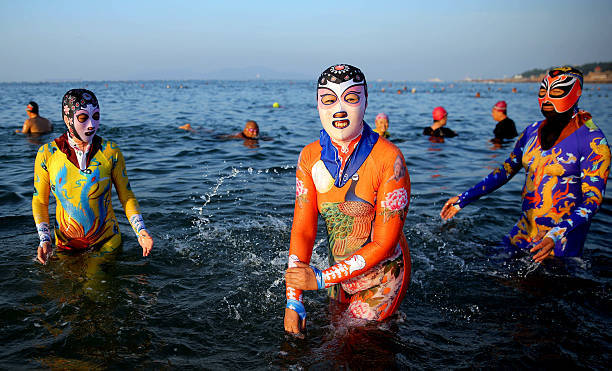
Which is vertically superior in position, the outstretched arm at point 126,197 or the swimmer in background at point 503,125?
the swimmer in background at point 503,125

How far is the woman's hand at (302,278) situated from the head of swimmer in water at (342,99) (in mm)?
987

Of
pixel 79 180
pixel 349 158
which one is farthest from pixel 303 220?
pixel 79 180

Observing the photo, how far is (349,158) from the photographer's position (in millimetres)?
3150

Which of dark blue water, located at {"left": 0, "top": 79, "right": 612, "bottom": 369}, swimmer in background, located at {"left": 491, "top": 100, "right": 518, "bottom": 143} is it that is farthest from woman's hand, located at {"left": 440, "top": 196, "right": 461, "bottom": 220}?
swimmer in background, located at {"left": 491, "top": 100, "right": 518, "bottom": 143}

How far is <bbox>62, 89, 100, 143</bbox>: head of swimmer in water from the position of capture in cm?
441

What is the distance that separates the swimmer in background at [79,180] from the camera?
448 centimetres

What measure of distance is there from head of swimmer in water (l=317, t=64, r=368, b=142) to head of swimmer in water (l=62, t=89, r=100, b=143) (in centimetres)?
264

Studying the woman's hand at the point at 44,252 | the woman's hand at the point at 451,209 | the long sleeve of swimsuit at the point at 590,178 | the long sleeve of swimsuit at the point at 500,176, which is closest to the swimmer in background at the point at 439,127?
the long sleeve of swimsuit at the point at 500,176

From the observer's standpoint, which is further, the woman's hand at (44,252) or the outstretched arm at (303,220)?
the woman's hand at (44,252)

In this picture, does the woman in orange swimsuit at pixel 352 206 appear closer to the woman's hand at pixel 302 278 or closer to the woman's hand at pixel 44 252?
the woman's hand at pixel 302 278

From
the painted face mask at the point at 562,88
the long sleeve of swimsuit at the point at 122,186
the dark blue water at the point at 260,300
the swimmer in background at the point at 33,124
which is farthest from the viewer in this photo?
the swimmer in background at the point at 33,124

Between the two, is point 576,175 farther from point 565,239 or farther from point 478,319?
point 478,319

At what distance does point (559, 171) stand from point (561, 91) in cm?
86

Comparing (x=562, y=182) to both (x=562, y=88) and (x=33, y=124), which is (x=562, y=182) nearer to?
(x=562, y=88)
